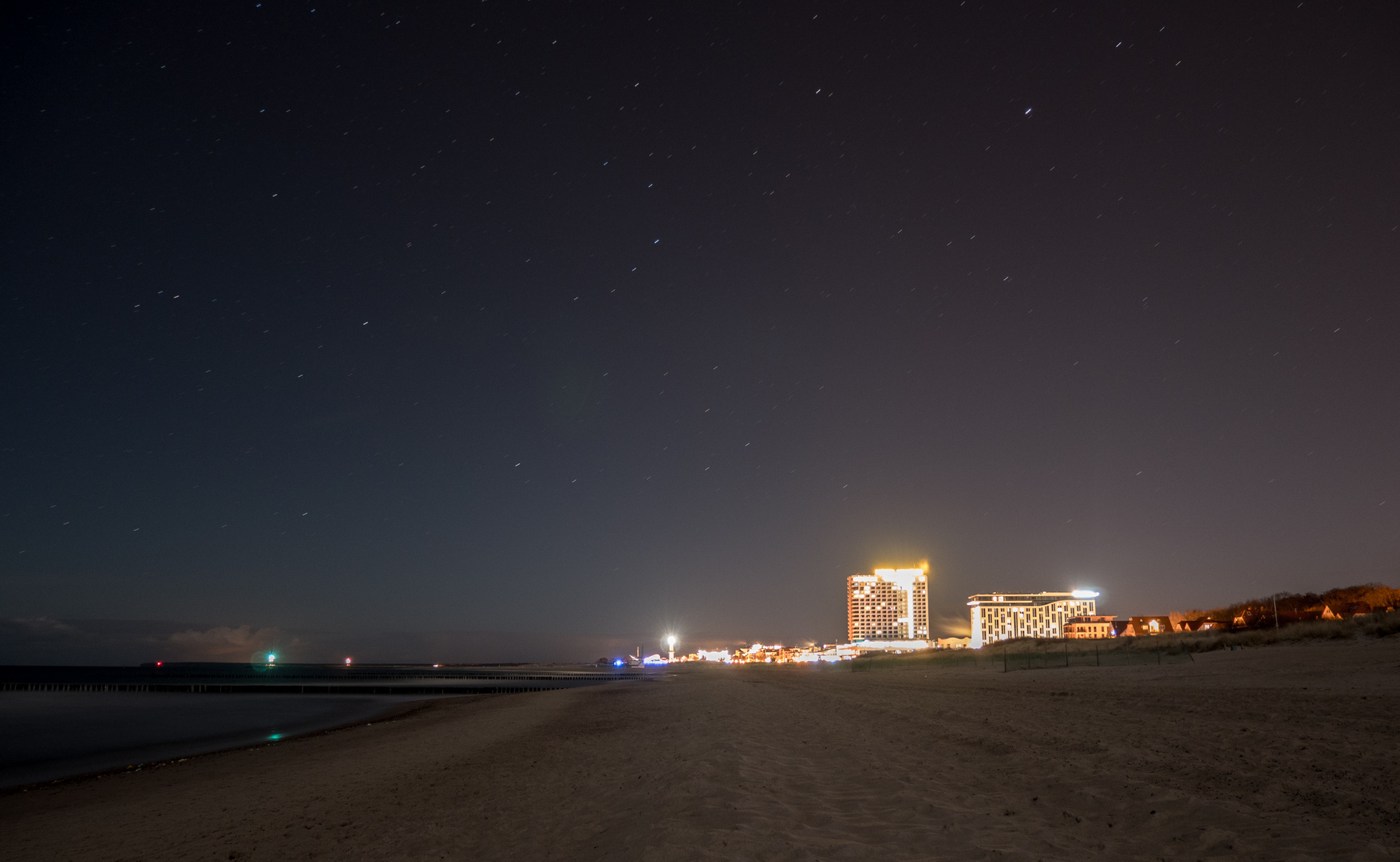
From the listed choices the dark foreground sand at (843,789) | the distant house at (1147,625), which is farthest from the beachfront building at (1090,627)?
the dark foreground sand at (843,789)

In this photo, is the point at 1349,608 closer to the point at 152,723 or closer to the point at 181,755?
the point at 181,755

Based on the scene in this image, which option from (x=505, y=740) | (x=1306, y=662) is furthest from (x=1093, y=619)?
(x=505, y=740)

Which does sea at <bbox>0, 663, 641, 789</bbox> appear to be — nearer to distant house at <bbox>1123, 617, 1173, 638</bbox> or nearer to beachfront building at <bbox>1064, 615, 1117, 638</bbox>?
distant house at <bbox>1123, 617, 1173, 638</bbox>

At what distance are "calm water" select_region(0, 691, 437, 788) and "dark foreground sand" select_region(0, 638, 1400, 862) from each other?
25.3 feet

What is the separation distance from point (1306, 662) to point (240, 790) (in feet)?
109

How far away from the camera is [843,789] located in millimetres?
9586

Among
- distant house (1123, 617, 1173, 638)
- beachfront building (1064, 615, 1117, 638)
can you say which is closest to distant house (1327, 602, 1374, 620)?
distant house (1123, 617, 1173, 638)

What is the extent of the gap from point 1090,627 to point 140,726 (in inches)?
7803

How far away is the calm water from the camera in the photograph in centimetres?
2672

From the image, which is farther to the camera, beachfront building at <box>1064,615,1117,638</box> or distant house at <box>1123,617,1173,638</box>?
beachfront building at <box>1064,615,1117,638</box>

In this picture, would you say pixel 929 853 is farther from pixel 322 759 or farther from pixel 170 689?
pixel 170 689

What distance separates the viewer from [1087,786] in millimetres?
8789

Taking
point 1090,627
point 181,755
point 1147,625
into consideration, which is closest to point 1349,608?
point 1147,625

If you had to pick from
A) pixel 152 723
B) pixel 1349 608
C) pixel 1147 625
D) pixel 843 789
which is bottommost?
pixel 1147 625
